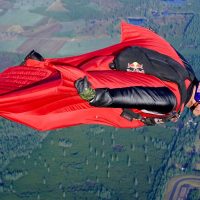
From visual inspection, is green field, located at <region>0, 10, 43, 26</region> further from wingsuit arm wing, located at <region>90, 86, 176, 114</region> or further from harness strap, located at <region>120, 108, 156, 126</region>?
wingsuit arm wing, located at <region>90, 86, 176, 114</region>

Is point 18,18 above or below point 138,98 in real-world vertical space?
below

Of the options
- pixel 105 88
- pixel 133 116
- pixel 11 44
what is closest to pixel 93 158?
pixel 11 44

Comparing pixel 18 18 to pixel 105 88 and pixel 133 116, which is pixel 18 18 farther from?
pixel 105 88

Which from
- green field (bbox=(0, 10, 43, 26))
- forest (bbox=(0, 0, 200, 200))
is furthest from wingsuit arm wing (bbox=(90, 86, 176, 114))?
green field (bbox=(0, 10, 43, 26))

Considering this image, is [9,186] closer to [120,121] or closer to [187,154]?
[187,154]

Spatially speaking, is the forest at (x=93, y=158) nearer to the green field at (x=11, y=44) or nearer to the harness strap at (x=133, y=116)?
the green field at (x=11, y=44)

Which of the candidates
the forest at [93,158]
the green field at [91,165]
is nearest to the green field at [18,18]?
the forest at [93,158]

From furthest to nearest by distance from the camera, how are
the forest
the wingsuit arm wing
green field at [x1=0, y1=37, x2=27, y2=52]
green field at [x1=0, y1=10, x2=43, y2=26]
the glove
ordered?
green field at [x1=0, y1=10, x2=43, y2=26], green field at [x1=0, y1=37, x2=27, y2=52], the forest, the wingsuit arm wing, the glove
